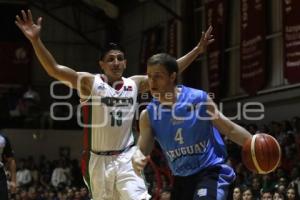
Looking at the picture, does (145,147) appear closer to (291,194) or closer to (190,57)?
(190,57)

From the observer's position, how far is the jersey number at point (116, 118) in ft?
21.5

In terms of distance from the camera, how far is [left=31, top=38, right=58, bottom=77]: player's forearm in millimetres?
6004

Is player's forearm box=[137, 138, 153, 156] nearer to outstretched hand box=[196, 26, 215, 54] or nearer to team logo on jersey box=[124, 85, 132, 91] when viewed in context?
team logo on jersey box=[124, 85, 132, 91]

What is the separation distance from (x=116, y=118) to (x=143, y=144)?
5.79 feet

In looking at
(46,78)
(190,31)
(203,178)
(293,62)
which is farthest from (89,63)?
(203,178)

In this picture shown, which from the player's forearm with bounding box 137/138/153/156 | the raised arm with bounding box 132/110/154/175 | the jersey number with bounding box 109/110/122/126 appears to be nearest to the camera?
the raised arm with bounding box 132/110/154/175

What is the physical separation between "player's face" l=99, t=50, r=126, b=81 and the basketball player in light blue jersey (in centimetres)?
169

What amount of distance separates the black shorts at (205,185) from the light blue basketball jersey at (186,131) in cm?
4

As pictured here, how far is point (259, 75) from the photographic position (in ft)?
53.0

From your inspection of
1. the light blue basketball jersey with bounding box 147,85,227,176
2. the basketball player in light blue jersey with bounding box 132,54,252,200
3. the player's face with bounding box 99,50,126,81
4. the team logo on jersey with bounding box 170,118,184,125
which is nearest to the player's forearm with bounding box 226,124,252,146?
the basketball player in light blue jersey with bounding box 132,54,252,200

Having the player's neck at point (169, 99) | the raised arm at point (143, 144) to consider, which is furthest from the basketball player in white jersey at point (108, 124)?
the player's neck at point (169, 99)

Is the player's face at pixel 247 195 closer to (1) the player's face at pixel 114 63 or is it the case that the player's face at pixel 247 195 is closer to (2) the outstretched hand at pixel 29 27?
(1) the player's face at pixel 114 63

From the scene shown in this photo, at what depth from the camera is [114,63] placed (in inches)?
260

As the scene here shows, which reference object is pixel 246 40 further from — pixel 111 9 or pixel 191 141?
pixel 191 141
